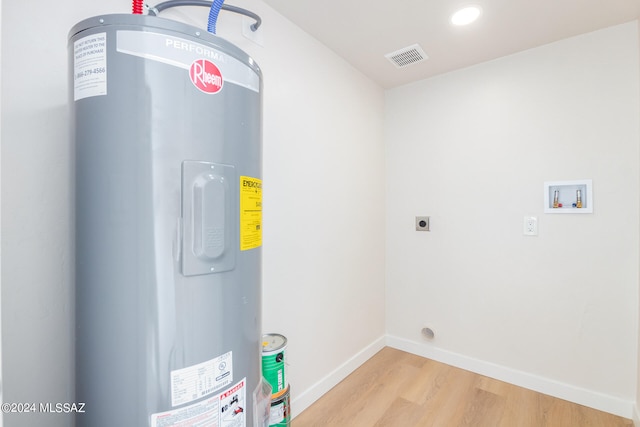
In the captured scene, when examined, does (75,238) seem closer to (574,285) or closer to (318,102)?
(318,102)

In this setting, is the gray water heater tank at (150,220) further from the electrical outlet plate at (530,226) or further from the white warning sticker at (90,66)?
the electrical outlet plate at (530,226)

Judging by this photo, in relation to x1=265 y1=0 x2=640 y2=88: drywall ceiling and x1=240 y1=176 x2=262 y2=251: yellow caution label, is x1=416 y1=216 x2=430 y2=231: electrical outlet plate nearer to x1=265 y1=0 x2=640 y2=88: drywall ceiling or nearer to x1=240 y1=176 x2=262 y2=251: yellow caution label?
x1=265 y1=0 x2=640 y2=88: drywall ceiling

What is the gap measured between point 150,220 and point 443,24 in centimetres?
199

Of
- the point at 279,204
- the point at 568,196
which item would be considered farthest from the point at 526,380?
the point at 279,204

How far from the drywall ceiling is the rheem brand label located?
3.95ft

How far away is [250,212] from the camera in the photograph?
83cm

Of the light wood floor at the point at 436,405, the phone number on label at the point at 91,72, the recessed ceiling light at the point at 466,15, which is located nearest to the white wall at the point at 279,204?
the light wood floor at the point at 436,405

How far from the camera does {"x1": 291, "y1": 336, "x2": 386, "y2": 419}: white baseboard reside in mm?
1842

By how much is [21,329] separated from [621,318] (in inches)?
114

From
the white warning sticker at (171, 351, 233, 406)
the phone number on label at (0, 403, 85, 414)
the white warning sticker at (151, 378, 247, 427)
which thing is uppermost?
the white warning sticker at (171, 351, 233, 406)

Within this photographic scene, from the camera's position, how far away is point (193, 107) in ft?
2.27

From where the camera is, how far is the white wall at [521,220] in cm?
182

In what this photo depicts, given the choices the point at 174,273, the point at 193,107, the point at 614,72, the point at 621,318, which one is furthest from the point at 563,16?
the point at 174,273

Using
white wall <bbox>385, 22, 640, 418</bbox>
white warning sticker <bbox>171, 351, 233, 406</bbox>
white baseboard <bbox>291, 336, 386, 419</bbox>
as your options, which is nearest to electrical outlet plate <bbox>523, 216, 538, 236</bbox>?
white wall <bbox>385, 22, 640, 418</bbox>
